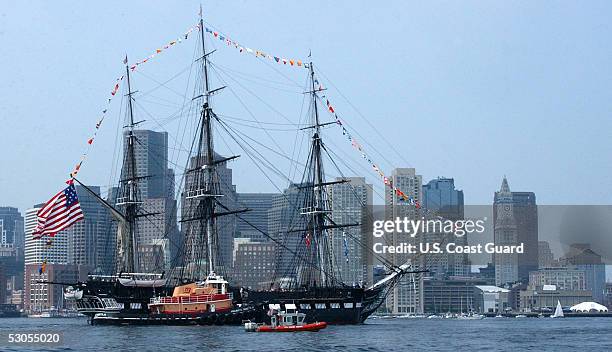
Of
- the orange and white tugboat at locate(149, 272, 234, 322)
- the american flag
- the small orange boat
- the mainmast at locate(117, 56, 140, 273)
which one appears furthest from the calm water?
the mainmast at locate(117, 56, 140, 273)

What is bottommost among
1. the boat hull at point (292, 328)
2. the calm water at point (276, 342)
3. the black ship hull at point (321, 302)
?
the calm water at point (276, 342)

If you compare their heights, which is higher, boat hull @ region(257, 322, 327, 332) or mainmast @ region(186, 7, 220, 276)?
mainmast @ region(186, 7, 220, 276)

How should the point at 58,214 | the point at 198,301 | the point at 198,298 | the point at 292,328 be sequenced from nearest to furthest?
the point at 292,328 < the point at 58,214 < the point at 198,301 < the point at 198,298

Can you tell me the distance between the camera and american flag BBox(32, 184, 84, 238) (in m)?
118

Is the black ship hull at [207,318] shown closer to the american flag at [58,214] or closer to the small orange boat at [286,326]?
the small orange boat at [286,326]

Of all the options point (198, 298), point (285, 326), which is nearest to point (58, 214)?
point (198, 298)

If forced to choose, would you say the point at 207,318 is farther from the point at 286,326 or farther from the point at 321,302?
the point at 286,326

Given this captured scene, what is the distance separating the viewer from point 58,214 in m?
120

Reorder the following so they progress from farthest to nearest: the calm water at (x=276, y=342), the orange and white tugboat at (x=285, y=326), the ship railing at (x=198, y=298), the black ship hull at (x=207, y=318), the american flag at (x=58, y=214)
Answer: the ship railing at (x=198, y=298) → the black ship hull at (x=207, y=318) → the american flag at (x=58, y=214) → the orange and white tugboat at (x=285, y=326) → the calm water at (x=276, y=342)

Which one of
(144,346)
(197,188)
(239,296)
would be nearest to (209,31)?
(197,188)

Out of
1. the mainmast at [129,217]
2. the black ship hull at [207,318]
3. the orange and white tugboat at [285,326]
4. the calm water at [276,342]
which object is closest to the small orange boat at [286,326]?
the orange and white tugboat at [285,326]

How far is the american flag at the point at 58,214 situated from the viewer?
118500 millimetres

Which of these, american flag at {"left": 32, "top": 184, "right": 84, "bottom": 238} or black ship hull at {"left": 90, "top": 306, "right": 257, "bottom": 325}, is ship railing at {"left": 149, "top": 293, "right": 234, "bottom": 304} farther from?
american flag at {"left": 32, "top": 184, "right": 84, "bottom": 238}

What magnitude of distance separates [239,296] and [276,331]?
21318 millimetres
